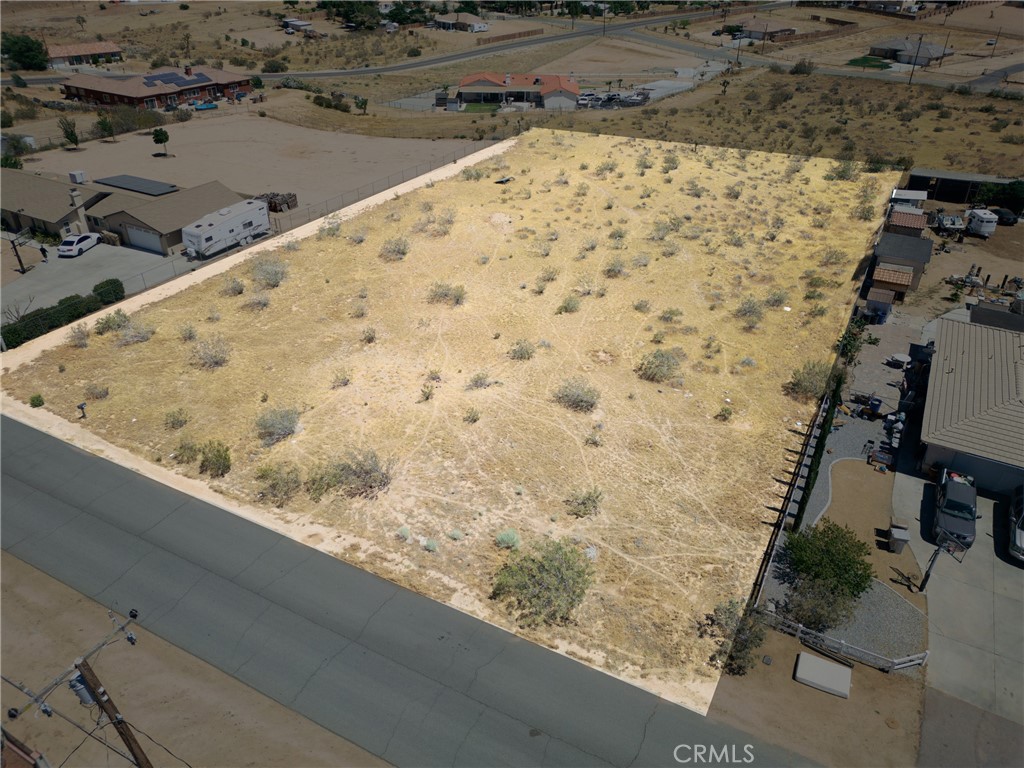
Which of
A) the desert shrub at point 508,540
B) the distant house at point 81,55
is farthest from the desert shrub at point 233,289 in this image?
the distant house at point 81,55

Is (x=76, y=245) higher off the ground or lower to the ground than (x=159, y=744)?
higher

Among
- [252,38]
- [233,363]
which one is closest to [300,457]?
[233,363]

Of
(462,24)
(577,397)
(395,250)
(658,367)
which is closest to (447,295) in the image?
(395,250)

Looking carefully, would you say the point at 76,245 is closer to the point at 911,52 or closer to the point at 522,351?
the point at 522,351

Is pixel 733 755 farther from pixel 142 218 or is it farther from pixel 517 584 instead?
pixel 142 218

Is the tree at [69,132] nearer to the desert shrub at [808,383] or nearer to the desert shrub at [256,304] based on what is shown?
the desert shrub at [256,304]

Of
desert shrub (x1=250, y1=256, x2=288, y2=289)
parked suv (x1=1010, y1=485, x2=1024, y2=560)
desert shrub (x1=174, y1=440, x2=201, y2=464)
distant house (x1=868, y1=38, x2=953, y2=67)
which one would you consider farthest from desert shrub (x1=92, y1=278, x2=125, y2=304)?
distant house (x1=868, y1=38, x2=953, y2=67)
